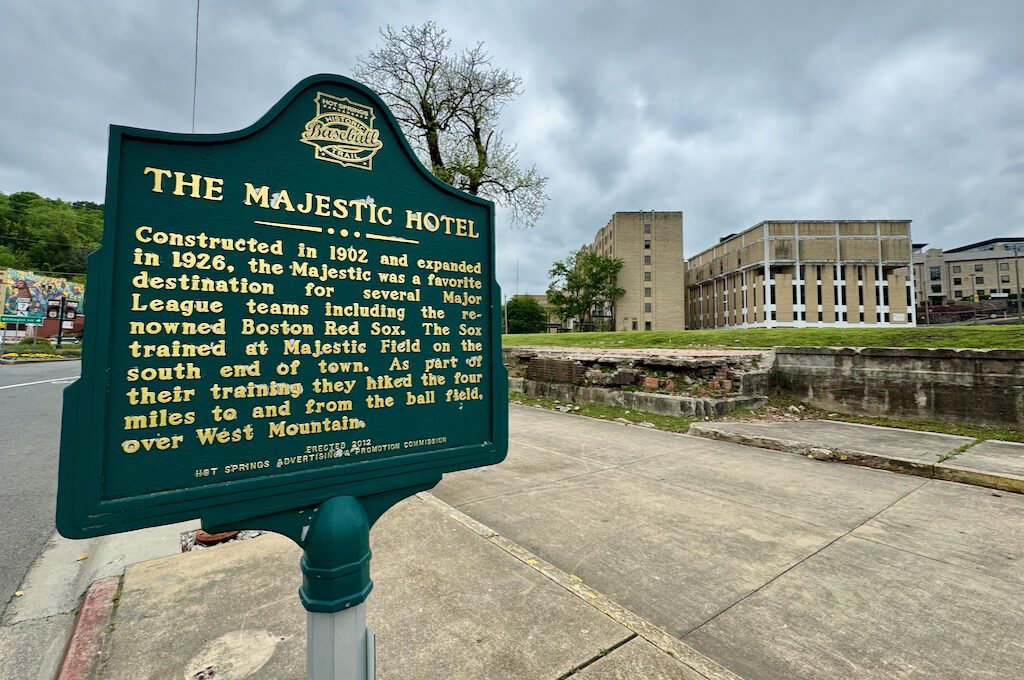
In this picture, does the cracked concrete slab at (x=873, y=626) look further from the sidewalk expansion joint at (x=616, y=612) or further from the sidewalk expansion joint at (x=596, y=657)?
the sidewalk expansion joint at (x=596, y=657)

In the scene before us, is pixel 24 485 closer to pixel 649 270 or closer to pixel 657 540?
pixel 657 540

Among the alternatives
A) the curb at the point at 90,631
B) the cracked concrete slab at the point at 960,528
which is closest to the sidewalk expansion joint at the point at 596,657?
the curb at the point at 90,631

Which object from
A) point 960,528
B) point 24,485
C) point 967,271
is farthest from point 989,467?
point 967,271

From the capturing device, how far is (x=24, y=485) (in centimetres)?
524

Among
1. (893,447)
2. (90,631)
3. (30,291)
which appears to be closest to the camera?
(90,631)

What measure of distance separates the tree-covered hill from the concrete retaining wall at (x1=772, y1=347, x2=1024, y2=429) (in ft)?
290

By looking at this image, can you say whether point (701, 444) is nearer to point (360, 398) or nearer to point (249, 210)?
point (360, 398)

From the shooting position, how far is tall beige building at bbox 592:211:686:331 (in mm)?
58812

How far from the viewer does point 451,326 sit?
6.57ft

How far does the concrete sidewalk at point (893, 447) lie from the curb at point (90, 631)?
22.3ft

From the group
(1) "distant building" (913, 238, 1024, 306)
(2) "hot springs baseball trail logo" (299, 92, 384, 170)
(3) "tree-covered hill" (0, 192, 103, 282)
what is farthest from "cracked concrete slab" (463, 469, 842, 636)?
(1) "distant building" (913, 238, 1024, 306)

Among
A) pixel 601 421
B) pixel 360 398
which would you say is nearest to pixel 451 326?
pixel 360 398

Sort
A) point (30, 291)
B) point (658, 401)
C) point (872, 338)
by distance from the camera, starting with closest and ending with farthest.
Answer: point (658, 401) → point (872, 338) → point (30, 291)

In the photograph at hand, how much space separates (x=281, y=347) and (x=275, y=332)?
0.06 metres
